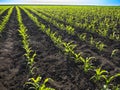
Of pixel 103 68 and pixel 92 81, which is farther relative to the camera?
pixel 103 68

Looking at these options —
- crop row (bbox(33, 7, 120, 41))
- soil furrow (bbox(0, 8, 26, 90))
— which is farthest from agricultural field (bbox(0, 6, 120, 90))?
crop row (bbox(33, 7, 120, 41))

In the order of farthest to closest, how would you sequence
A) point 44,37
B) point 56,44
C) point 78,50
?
1. point 44,37
2. point 56,44
3. point 78,50

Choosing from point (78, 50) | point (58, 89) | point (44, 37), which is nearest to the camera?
point (58, 89)

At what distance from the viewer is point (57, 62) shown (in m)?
8.01

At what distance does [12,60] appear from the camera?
8336mm

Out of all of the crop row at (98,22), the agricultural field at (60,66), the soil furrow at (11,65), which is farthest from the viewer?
the crop row at (98,22)

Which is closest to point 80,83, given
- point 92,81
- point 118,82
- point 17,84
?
point 92,81

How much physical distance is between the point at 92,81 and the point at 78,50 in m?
3.13

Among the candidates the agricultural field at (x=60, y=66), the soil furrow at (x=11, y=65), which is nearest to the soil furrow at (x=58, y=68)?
the agricultural field at (x=60, y=66)

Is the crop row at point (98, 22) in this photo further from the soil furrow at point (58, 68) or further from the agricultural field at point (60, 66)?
the soil furrow at point (58, 68)

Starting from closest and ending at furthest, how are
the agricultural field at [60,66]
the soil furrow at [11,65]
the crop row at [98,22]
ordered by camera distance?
1. the agricultural field at [60,66]
2. the soil furrow at [11,65]
3. the crop row at [98,22]

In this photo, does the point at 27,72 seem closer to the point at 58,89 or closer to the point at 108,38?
the point at 58,89

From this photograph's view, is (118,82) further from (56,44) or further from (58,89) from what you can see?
(56,44)

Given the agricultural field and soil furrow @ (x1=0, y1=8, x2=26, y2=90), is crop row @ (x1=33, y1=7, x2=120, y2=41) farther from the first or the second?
soil furrow @ (x1=0, y1=8, x2=26, y2=90)
